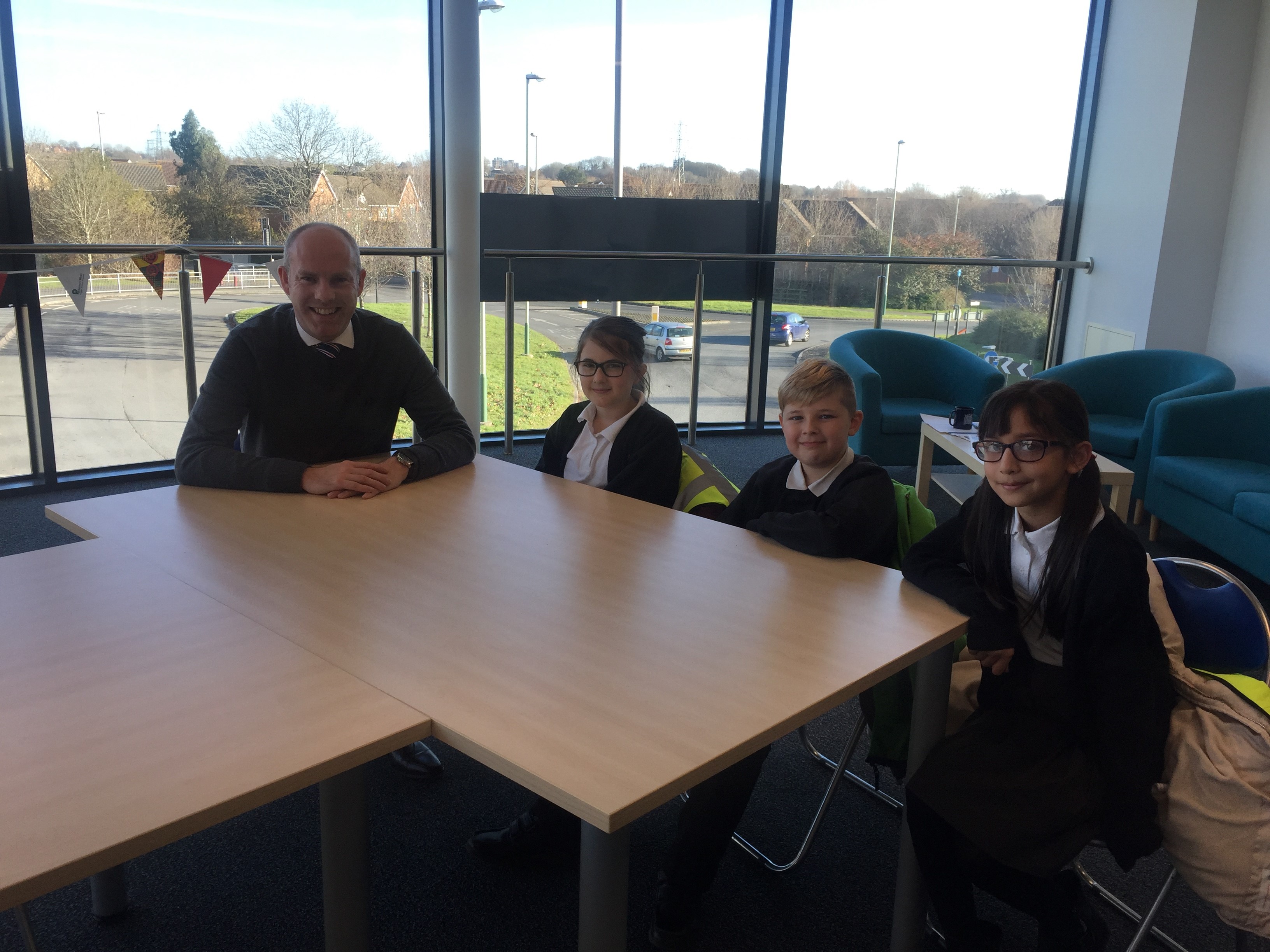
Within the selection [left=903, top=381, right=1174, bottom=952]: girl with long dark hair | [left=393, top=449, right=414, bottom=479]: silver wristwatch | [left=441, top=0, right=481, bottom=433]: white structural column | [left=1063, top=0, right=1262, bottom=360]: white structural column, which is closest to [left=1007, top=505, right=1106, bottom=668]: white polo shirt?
[left=903, top=381, right=1174, bottom=952]: girl with long dark hair

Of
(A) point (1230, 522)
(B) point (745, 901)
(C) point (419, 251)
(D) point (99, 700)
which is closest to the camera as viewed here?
(D) point (99, 700)

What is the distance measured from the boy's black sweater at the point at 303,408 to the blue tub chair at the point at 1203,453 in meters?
2.92

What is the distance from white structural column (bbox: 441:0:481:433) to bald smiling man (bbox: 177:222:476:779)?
209 centimetres

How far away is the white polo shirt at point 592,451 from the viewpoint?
8.04 feet

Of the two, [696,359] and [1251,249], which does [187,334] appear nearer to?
[696,359]

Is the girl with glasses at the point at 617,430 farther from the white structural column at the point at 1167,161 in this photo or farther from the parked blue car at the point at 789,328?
the white structural column at the point at 1167,161

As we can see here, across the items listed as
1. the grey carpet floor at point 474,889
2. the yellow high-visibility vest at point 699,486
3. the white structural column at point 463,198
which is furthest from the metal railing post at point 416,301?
the grey carpet floor at point 474,889

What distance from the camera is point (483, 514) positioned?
2105 millimetres

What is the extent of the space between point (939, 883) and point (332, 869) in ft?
3.20

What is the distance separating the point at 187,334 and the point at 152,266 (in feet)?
1.10

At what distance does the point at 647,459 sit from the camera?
2.36 m

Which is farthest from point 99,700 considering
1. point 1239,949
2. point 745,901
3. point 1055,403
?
point 1239,949

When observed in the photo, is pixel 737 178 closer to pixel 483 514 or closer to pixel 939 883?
pixel 483 514

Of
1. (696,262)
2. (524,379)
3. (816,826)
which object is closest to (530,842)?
(816,826)
